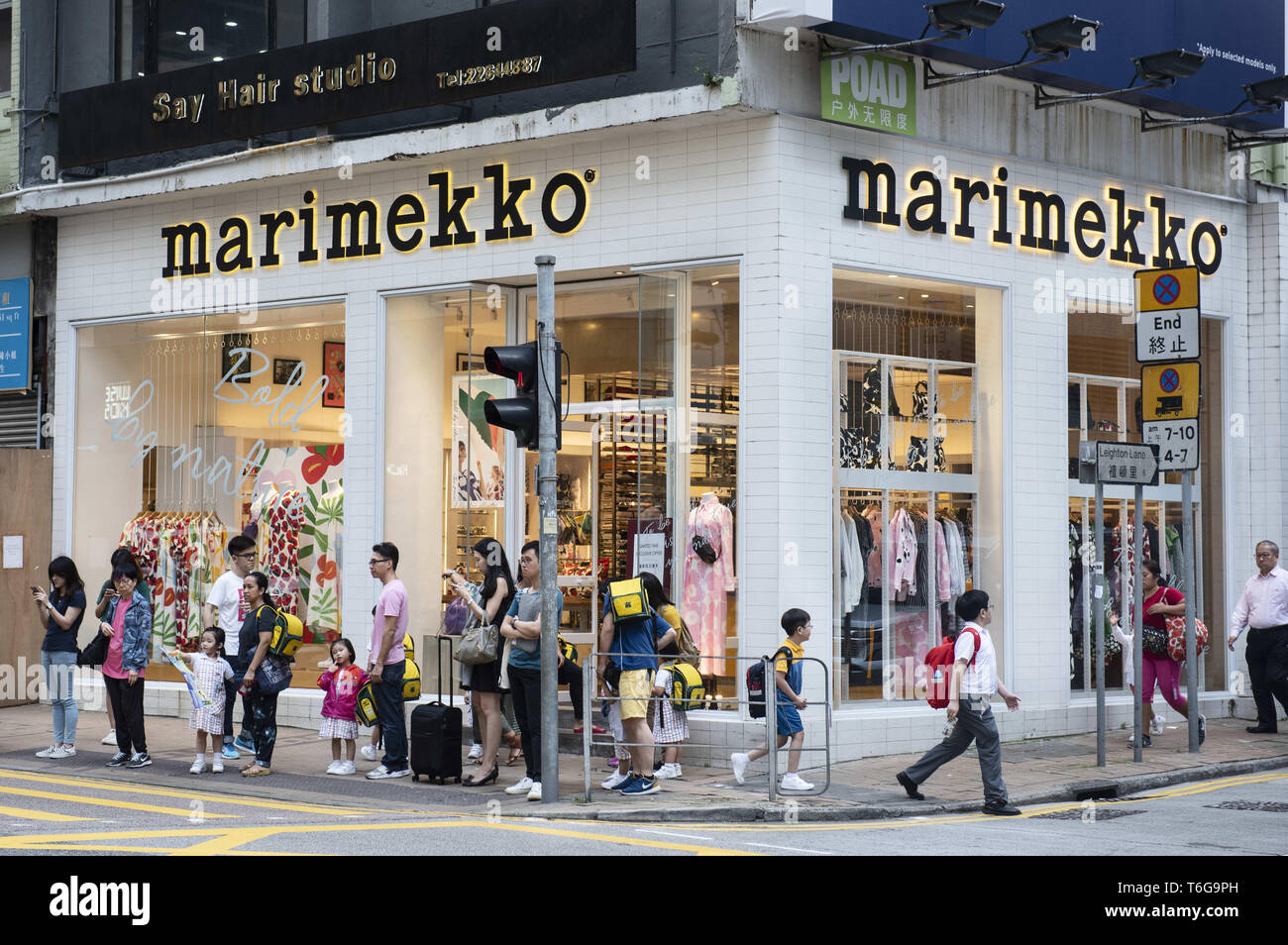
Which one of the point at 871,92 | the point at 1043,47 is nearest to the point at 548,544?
the point at 871,92

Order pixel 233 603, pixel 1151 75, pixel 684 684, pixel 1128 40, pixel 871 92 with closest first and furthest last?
1. pixel 684 684
2. pixel 871 92
3. pixel 233 603
4. pixel 1151 75
5. pixel 1128 40

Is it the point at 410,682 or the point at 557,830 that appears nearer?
the point at 557,830

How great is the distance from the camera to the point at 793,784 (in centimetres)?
1196

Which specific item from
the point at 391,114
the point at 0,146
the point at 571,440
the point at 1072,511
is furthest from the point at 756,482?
the point at 0,146

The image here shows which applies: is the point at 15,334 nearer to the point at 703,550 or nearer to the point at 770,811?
the point at 703,550

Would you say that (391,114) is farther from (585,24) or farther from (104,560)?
(104,560)

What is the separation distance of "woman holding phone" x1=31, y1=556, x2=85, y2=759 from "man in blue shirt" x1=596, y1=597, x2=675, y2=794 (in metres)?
4.95

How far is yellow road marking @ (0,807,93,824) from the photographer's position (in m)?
10.6

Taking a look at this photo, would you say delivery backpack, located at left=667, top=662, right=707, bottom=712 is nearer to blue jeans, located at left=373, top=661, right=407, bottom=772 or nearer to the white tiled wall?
the white tiled wall

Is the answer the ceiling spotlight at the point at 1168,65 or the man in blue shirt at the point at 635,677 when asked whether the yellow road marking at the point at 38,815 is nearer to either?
the man in blue shirt at the point at 635,677

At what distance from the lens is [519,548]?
15180mm

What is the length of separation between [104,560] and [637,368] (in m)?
7.28

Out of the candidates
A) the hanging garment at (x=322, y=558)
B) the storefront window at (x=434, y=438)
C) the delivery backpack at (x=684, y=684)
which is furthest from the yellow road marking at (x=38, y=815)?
the hanging garment at (x=322, y=558)

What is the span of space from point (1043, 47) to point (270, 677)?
8.54m
